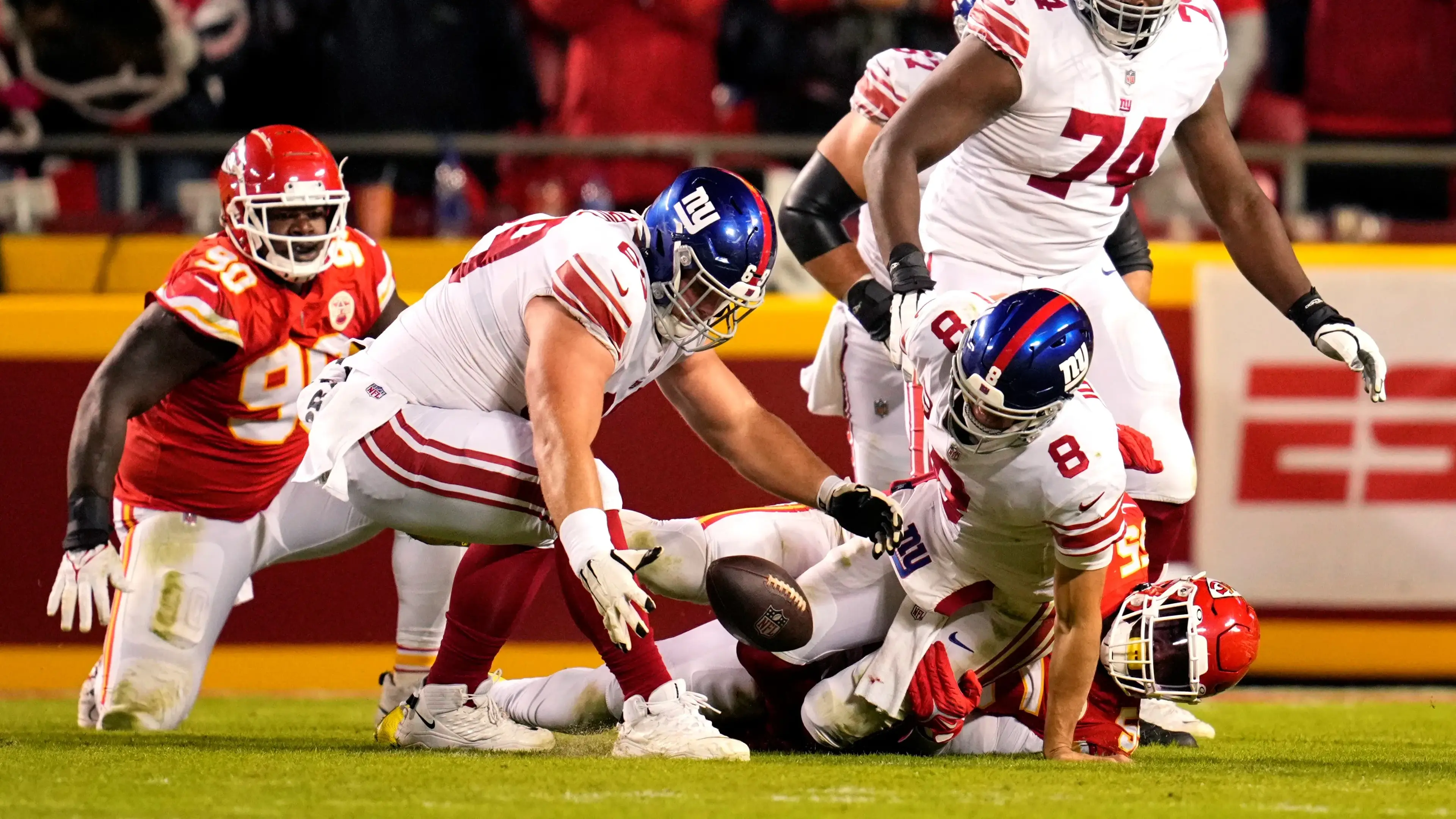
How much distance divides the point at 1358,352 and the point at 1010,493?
1152mm

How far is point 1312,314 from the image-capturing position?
4645 mm

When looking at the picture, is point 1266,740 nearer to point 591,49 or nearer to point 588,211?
point 588,211

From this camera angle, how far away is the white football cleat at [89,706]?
4828 mm

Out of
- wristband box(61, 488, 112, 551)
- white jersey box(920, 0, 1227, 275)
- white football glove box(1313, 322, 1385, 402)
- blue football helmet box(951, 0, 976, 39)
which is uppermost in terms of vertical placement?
blue football helmet box(951, 0, 976, 39)

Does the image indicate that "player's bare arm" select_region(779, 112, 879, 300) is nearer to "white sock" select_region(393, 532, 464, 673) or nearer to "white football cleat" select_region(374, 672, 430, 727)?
"white sock" select_region(393, 532, 464, 673)

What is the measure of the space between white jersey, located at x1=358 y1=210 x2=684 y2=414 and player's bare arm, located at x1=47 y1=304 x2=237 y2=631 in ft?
2.05

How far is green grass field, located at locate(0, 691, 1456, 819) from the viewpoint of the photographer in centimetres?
324

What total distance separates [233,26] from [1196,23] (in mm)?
3742

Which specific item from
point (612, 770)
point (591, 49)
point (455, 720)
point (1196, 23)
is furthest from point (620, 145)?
point (612, 770)

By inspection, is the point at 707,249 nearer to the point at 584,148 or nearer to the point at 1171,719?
the point at 1171,719

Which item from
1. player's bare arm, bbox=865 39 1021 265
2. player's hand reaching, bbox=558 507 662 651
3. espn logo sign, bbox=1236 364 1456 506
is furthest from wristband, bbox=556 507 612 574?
espn logo sign, bbox=1236 364 1456 506

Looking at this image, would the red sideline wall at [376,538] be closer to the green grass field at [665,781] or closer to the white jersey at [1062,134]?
the green grass field at [665,781]

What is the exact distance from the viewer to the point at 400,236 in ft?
21.0

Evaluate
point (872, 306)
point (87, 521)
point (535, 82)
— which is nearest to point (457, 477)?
point (87, 521)
